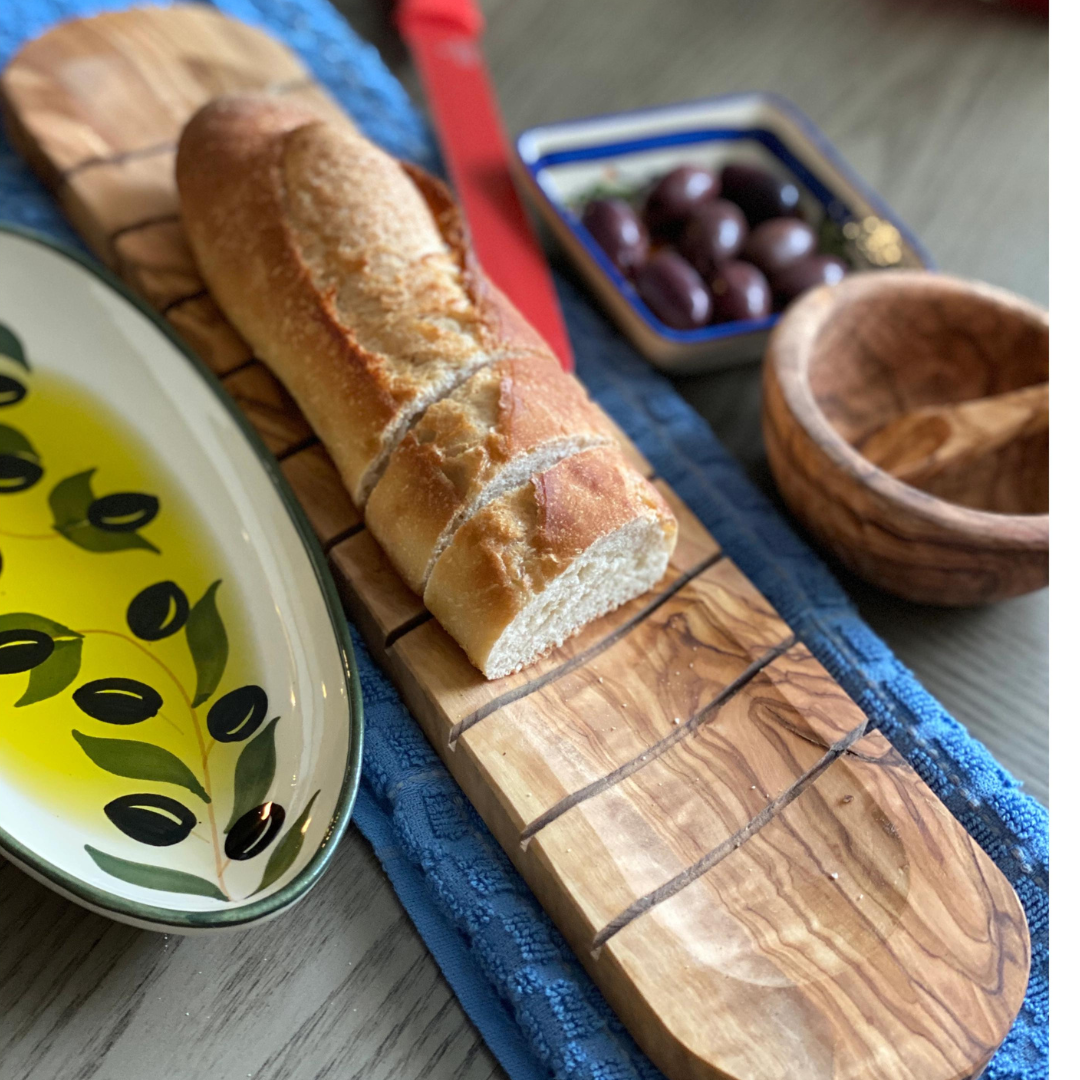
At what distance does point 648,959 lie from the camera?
79 centimetres

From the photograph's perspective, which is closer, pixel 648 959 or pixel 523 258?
pixel 648 959

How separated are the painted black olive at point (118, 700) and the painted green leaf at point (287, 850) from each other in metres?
0.18

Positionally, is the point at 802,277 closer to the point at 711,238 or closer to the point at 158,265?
the point at 711,238

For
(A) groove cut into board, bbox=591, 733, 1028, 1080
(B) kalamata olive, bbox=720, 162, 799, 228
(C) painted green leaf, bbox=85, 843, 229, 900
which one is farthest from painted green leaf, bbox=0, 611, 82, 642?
(B) kalamata olive, bbox=720, 162, 799, 228

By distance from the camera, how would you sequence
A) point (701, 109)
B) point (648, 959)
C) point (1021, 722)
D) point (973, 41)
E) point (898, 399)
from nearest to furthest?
1. point (648, 959)
2. point (1021, 722)
3. point (898, 399)
4. point (701, 109)
5. point (973, 41)

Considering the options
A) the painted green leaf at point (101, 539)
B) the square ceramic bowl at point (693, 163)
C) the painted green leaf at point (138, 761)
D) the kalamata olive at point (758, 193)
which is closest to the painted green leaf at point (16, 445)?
the painted green leaf at point (101, 539)

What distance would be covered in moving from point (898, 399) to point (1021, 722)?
418mm

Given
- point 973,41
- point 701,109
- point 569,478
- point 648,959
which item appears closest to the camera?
point 648,959

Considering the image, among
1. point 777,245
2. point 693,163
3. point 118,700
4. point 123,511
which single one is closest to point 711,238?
point 777,245

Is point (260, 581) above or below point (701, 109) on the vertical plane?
below

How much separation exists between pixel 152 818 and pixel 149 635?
0.64ft

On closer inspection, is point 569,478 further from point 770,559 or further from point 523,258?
point 523,258
